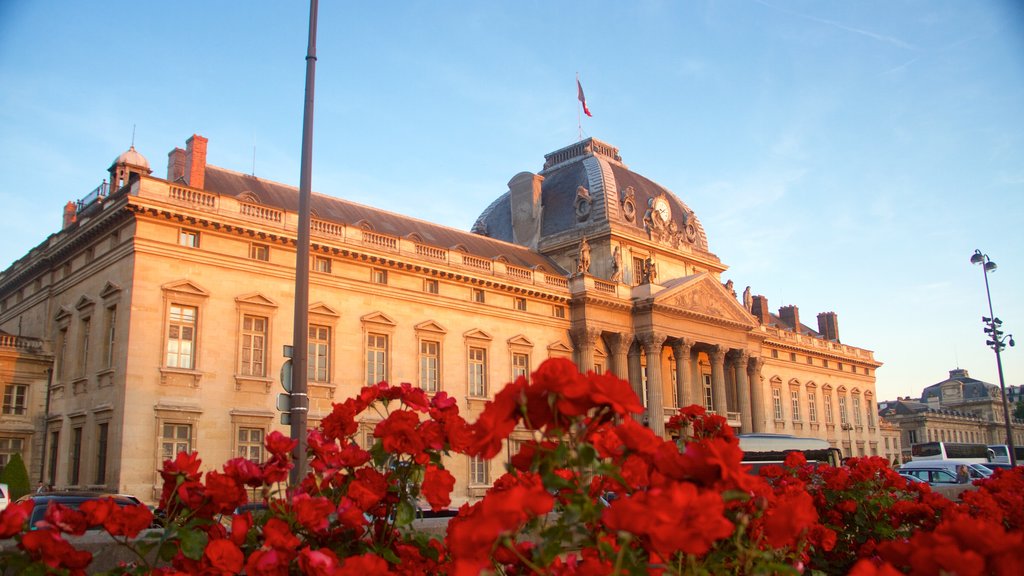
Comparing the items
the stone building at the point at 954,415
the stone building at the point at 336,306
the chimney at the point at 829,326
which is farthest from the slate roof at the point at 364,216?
the stone building at the point at 954,415

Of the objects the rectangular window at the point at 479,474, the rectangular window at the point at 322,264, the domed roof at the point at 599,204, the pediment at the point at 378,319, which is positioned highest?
the domed roof at the point at 599,204

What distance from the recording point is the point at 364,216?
3869 centimetres

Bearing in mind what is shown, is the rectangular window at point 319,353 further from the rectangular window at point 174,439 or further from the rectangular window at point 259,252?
the rectangular window at point 174,439

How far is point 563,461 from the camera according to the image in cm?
336

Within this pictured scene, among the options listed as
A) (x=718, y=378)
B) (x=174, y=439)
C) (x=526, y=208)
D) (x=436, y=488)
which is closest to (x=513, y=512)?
(x=436, y=488)

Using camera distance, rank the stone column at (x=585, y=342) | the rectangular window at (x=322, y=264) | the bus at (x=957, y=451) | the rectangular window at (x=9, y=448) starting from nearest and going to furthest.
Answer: the rectangular window at (x=9, y=448) < the rectangular window at (x=322, y=264) < the stone column at (x=585, y=342) < the bus at (x=957, y=451)

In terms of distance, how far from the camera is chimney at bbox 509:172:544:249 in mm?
50125

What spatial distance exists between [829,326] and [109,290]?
63039mm

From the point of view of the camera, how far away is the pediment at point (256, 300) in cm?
2919

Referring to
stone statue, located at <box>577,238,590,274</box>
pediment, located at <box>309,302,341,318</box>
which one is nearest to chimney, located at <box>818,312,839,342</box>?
stone statue, located at <box>577,238,590,274</box>

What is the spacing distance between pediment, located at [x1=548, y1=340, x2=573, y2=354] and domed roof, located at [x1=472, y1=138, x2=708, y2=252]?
26.2ft

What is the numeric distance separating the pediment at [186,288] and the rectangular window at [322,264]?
175 inches

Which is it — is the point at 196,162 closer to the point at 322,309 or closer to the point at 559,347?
the point at 322,309

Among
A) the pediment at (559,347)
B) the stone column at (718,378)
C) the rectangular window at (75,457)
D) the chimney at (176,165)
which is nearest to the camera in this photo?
the rectangular window at (75,457)
